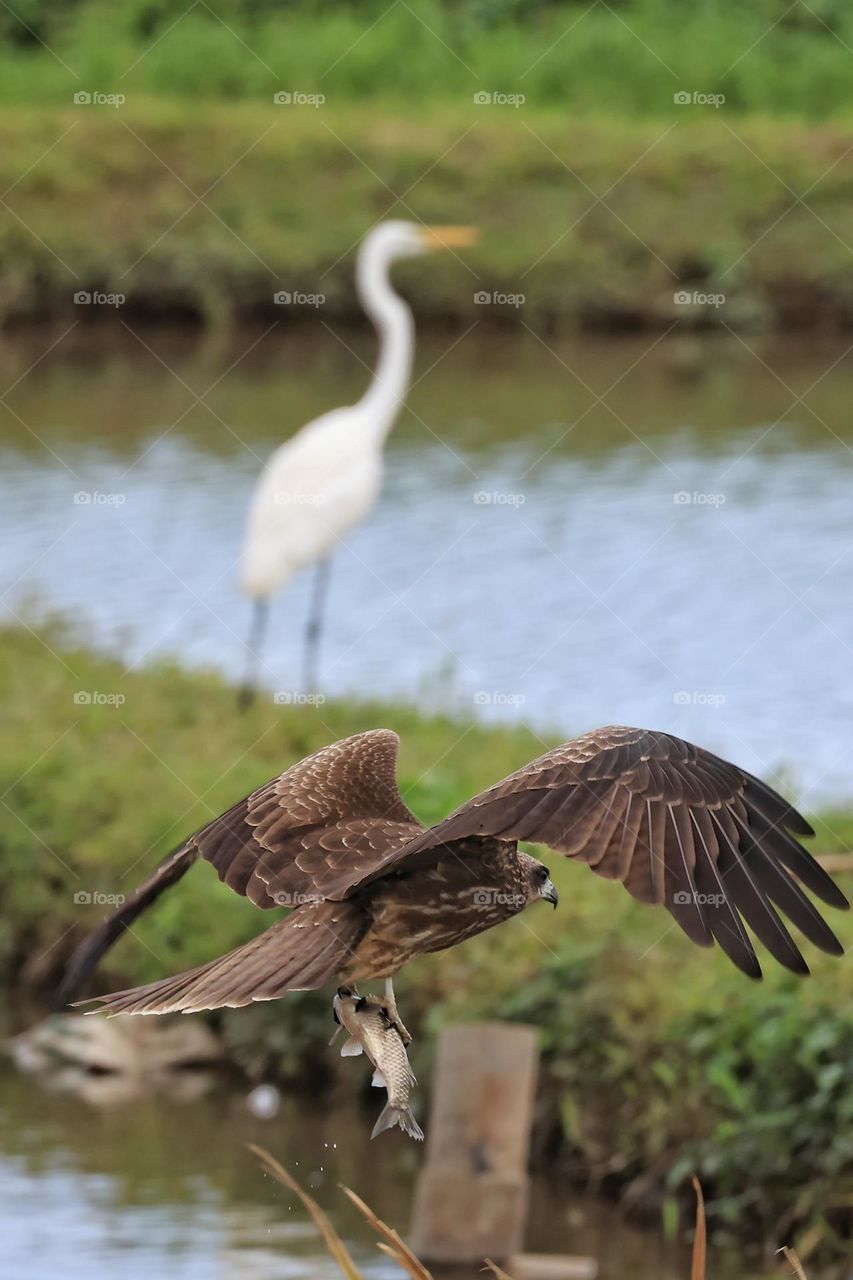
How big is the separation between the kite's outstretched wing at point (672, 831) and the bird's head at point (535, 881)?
0.17 metres

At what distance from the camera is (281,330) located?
24328mm

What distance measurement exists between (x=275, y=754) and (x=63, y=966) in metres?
1.32

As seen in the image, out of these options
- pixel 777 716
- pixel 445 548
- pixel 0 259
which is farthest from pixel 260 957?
pixel 0 259

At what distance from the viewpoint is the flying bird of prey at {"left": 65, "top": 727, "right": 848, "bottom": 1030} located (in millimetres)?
3553

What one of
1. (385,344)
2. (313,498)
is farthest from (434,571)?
(313,498)

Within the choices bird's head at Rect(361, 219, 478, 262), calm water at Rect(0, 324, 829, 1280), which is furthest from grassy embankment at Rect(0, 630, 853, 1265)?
bird's head at Rect(361, 219, 478, 262)

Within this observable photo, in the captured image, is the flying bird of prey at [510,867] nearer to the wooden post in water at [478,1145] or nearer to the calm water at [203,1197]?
the wooden post in water at [478,1145]

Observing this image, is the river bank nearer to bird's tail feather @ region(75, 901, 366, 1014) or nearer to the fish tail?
bird's tail feather @ region(75, 901, 366, 1014)

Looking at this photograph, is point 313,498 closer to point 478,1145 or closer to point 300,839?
point 478,1145

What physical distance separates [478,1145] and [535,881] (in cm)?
335

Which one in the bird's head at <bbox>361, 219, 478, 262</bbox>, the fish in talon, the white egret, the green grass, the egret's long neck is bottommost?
the fish in talon

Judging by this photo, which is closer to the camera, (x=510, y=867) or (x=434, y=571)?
(x=510, y=867)

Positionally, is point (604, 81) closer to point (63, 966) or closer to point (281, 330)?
point (281, 330)

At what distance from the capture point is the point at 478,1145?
23.0 ft
